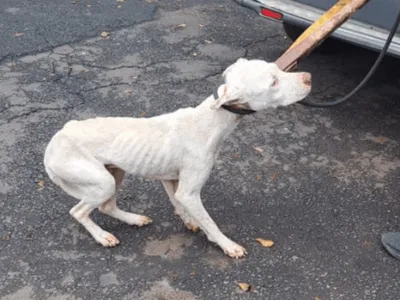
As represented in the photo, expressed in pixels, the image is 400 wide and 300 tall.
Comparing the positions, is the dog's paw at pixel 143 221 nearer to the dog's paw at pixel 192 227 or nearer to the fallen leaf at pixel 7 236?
the dog's paw at pixel 192 227

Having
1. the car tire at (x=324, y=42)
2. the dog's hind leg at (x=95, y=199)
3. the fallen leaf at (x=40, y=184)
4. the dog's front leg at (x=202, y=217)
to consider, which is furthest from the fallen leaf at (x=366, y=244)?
the car tire at (x=324, y=42)

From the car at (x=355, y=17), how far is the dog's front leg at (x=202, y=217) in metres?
1.82

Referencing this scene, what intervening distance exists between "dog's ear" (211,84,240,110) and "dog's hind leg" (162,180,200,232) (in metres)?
0.71

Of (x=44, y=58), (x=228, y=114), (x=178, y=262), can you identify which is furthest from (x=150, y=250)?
(x=44, y=58)

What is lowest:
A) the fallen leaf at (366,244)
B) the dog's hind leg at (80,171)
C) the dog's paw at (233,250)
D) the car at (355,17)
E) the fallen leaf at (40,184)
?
the fallen leaf at (40,184)

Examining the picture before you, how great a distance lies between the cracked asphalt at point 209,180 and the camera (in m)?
3.12

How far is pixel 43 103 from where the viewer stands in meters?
4.70

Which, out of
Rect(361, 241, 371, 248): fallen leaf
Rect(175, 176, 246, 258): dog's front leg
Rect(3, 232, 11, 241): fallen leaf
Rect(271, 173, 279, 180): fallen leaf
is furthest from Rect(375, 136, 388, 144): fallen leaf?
Rect(3, 232, 11, 241): fallen leaf

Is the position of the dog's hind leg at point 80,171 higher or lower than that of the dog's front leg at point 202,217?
higher

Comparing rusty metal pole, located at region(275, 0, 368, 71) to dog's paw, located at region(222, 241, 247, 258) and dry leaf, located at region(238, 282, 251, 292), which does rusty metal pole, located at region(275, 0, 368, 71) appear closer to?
dog's paw, located at region(222, 241, 247, 258)

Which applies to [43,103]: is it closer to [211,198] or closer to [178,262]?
[211,198]

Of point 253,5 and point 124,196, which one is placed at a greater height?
point 253,5

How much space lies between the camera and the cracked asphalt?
3123 mm

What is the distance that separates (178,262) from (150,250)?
0.17 metres
